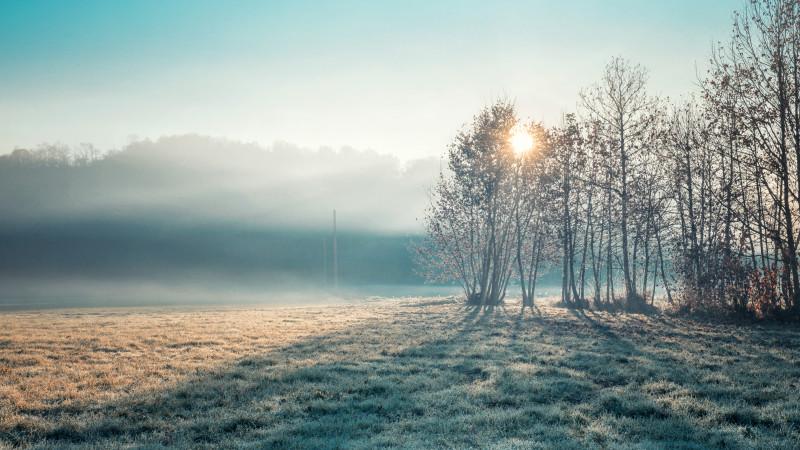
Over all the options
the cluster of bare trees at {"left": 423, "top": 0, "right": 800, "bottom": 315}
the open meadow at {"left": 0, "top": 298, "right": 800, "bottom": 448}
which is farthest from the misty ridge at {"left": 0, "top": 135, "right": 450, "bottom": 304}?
the open meadow at {"left": 0, "top": 298, "right": 800, "bottom": 448}

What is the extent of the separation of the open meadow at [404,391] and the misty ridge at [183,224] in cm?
7181

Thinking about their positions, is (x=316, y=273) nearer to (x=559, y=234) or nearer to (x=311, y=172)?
(x=311, y=172)

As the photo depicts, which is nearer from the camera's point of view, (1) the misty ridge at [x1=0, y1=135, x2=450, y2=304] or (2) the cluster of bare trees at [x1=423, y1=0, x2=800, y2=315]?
(2) the cluster of bare trees at [x1=423, y1=0, x2=800, y2=315]

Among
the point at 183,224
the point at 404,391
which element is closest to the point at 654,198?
the point at 404,391

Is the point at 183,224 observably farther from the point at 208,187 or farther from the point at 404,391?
the point at 404,391

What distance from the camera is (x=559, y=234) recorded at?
1235 inches

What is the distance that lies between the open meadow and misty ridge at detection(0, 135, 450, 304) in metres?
71.8

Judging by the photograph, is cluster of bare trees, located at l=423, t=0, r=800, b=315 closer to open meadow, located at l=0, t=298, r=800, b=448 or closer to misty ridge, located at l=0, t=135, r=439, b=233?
open meadow, located at l=0, t=298, r=800, b=448

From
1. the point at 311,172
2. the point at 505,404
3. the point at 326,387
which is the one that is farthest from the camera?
the point at 311,172

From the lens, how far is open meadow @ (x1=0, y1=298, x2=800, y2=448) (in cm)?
730

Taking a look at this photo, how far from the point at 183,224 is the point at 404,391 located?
401 feet

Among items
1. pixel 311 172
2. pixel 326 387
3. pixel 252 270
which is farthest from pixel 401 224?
pixel 326 387

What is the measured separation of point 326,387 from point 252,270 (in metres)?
106

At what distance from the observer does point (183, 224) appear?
397 feet
